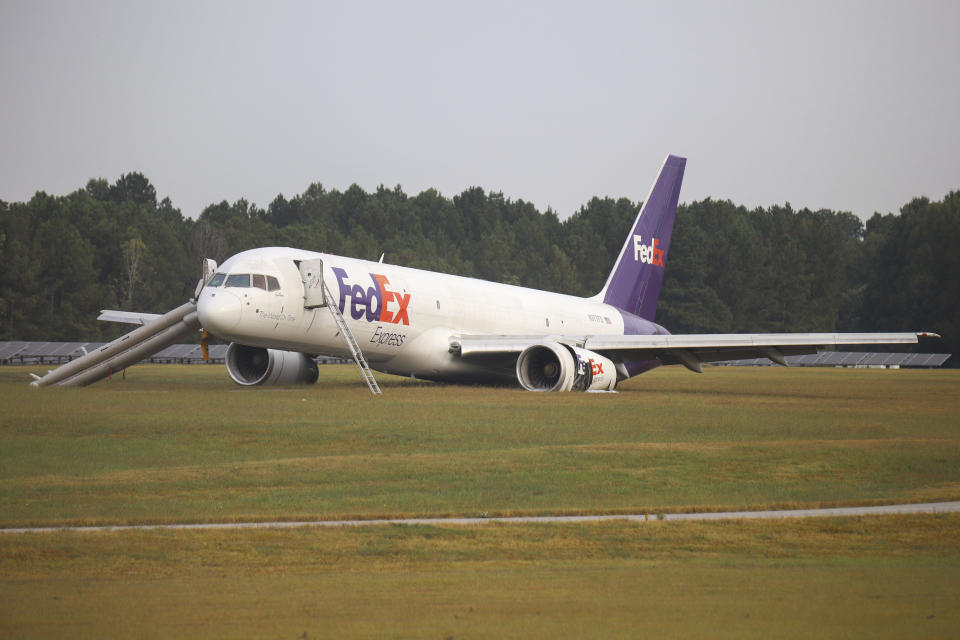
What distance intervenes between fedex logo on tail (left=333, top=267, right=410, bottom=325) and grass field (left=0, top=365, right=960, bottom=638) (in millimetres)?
Answer: 6131

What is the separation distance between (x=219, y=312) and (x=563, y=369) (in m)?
9.49

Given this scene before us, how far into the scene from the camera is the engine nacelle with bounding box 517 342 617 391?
33.6 metres

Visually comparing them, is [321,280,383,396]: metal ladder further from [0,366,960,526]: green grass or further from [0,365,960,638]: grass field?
[0,365,960,638]: grass field

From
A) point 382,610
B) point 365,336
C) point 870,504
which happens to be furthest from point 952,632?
point 365,336

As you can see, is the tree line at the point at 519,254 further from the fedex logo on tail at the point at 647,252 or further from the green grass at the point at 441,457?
the green grass at the point at 441,457

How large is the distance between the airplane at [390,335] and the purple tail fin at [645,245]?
6619 mm

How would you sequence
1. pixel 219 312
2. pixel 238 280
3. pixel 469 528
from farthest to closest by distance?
1. pixel 238 280
2. pixel 219 312
3. pixel 469 528

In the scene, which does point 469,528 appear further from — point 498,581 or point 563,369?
point 563,369

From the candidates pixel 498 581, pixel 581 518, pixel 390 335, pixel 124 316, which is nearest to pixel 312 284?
pixel 390 335

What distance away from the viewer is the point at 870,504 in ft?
49.1

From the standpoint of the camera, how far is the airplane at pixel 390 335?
31547 mm

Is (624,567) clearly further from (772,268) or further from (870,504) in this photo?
(772,268)

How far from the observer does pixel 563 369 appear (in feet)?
110

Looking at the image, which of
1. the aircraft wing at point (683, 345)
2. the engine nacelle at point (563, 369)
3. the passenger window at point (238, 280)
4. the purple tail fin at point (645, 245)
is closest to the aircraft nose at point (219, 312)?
the passenger window at point (238, 280)
